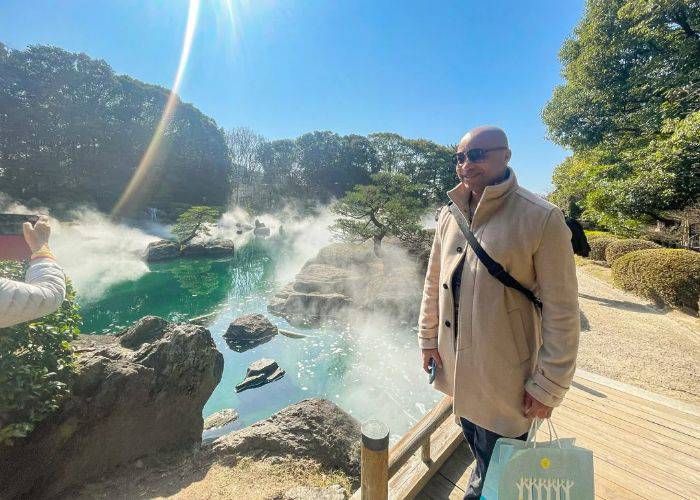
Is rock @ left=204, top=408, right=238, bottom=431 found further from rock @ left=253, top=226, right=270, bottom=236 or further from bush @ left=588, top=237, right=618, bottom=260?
rock @ left=253, top=226, right=270, bottom=236

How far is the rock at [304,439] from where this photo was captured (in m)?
3.16

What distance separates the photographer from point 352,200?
12.6 meters

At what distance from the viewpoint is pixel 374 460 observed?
1401 millimetres

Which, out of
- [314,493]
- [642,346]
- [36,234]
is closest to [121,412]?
[314,493]

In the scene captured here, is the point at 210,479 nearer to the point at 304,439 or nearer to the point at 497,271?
the point at 304,439

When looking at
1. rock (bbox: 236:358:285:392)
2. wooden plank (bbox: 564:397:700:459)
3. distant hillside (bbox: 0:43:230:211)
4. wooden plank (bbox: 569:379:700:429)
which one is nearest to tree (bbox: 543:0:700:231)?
wooden plank (bbox: 569:379:700:429)

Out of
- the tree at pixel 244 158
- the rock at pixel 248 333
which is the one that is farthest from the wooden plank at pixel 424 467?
the tree at pixel 244 158

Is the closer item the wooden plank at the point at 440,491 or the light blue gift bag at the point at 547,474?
the light blue gift bag at the point at 547,474

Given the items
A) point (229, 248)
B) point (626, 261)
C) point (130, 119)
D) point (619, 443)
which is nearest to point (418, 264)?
point (626, 261)

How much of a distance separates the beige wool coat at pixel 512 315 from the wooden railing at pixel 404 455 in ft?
1.40

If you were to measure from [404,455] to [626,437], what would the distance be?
1972mm

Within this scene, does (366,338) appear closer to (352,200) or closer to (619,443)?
(619,443)

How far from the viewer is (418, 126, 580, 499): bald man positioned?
1.09 m

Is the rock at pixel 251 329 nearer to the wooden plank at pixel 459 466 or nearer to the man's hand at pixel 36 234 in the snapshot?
Result: the wooden plank at pixel 459 466
